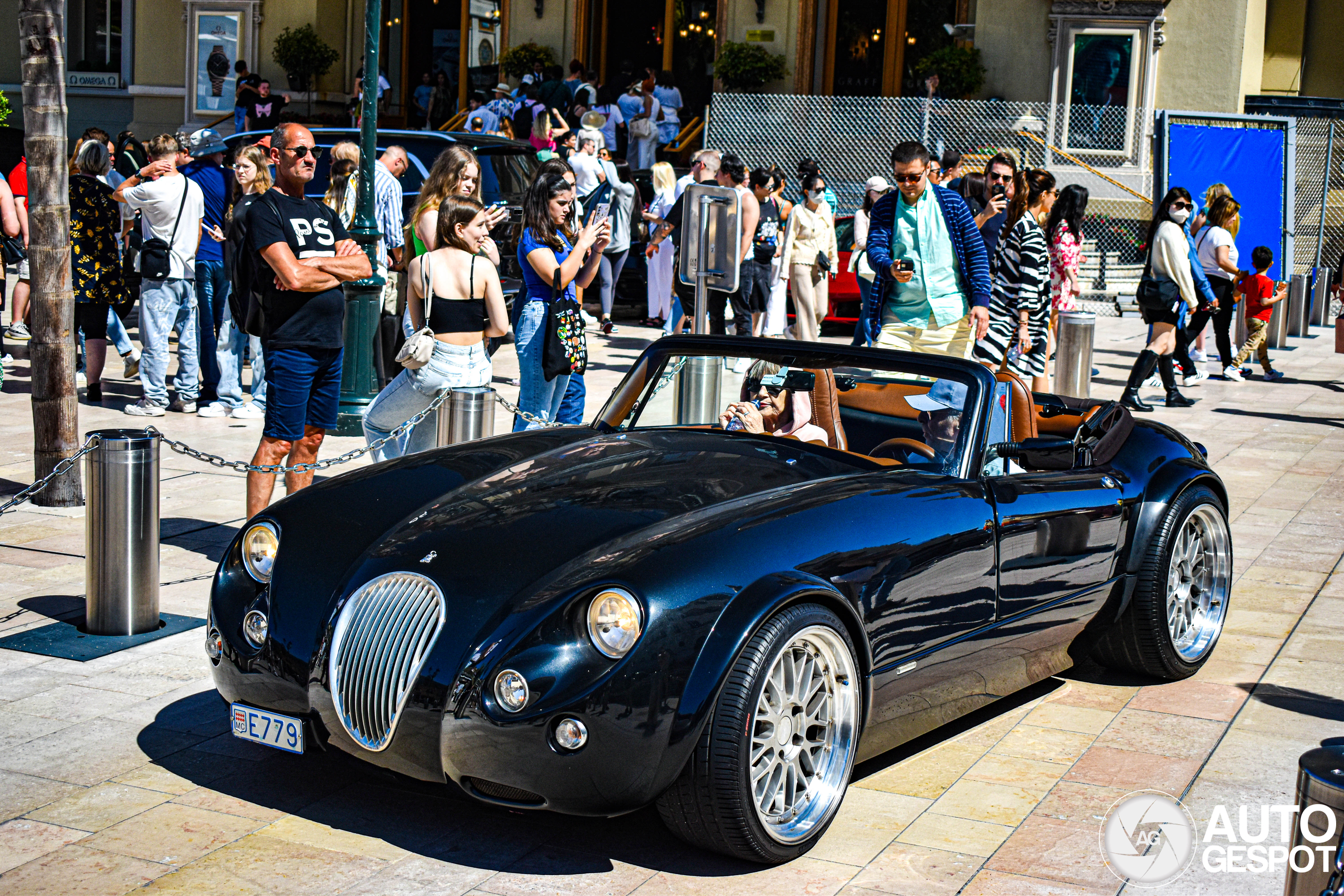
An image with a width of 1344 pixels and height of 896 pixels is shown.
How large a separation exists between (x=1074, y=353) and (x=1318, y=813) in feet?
32.8

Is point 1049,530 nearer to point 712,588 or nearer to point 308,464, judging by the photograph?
point 712,588

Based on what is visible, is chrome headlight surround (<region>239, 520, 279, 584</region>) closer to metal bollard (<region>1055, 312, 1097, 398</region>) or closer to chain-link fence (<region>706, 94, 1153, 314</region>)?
metal bollard (<region>1055, 312, 1097, 398</region>)

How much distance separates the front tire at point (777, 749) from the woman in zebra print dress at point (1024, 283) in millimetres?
6026

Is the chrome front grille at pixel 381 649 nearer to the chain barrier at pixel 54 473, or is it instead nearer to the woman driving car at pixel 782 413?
the woman driving car at pixel 782 413

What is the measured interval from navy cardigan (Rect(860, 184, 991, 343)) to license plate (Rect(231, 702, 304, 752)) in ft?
15.9

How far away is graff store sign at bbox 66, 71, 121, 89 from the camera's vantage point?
32281mm

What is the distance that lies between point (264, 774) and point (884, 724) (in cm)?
188

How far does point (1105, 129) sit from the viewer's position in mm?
24781

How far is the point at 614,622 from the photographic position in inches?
150

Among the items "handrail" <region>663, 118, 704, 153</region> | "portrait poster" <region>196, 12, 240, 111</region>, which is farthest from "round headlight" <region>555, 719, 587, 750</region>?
"portrait poster" <region>196, 12, 240, 111</region>

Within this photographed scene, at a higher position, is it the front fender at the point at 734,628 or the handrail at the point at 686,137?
the handrail at the point at 686,137

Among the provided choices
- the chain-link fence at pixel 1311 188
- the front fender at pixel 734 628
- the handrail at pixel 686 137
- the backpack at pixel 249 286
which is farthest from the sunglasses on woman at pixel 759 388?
the handrail at pixel 686 137

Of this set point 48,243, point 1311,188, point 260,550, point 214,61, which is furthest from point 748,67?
point 260,550

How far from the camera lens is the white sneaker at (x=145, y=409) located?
10.8m
